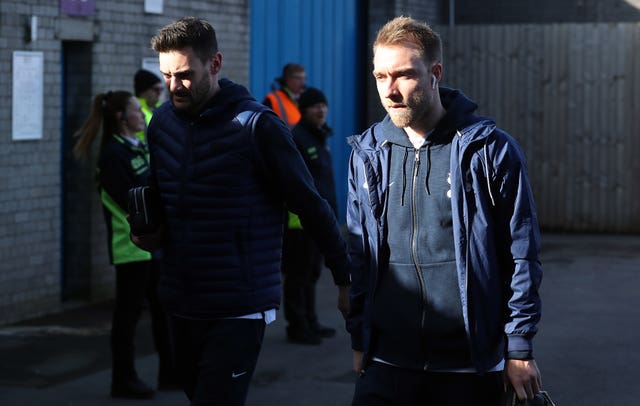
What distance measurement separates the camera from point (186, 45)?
486 centimetres

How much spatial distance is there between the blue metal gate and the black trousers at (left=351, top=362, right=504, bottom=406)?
9.55m

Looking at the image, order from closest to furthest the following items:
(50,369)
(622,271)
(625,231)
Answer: (50,369), (622,271), (625,231)

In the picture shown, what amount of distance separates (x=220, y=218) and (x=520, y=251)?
1.34 meters

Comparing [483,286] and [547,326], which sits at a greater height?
[483,286]

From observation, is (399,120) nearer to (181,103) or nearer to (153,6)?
(181,103)

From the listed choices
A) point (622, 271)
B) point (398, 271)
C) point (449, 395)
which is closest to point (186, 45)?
point (398, 271)

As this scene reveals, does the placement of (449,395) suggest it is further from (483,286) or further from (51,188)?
(51,188)

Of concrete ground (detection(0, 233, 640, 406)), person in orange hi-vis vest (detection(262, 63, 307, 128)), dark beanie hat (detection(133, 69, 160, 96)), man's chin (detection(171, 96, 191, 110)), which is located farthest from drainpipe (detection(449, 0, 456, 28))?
man's chin (detection(171, 96, 191, 110))

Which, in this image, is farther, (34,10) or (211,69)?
(34,10)

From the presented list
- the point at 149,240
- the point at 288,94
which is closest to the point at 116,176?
the point at 149,240

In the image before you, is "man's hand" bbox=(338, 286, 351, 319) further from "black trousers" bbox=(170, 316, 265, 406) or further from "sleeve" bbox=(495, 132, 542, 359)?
"sleeve" bbox=(495, 132, 542, 359)

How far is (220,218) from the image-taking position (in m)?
4.90

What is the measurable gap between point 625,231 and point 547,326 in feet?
21.3

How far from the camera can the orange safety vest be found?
11.9 meters
